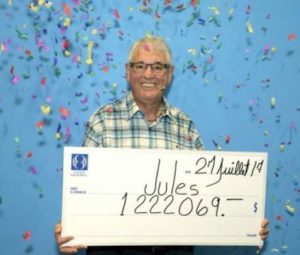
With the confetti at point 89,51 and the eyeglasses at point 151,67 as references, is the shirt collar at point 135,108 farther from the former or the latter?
the confetti at point 89,51

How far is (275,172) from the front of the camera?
1799 millimetres

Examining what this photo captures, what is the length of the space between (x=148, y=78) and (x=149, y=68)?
0.04 metres

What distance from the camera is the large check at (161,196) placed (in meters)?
1.30

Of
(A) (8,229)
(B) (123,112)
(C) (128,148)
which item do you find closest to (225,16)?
(B) (123,112)

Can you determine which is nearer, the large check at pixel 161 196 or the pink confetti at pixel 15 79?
the large check at pixel 161 196

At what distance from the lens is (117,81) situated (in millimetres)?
1661

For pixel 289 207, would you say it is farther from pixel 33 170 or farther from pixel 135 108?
pixel 33 170

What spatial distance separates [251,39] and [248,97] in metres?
0.24

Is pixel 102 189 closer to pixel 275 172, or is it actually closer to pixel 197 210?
pixel 197 210

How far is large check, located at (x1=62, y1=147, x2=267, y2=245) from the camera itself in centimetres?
130

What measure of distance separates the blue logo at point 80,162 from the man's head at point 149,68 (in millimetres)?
323

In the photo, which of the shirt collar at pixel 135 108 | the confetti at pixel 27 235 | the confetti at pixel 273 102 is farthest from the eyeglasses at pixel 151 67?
the confetti at pixel 27 235

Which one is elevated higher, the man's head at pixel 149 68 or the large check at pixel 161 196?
the man's head at pixel 149 68

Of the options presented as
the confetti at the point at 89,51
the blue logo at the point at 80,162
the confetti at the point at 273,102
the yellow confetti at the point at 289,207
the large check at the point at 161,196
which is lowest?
the yellow confetti at the point at 289,207
